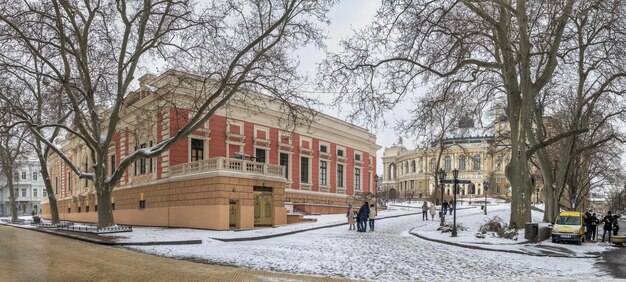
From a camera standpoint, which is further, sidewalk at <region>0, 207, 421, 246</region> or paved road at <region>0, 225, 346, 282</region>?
sidewalk at <region>0, 207, 421, 246</region>

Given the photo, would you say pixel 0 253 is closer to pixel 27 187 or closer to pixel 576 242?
pixel 576 242

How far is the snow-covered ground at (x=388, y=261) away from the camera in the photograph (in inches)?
521

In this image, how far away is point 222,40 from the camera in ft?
84.1

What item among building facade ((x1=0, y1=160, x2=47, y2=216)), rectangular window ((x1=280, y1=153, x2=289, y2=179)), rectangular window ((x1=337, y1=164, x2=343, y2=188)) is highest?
rectangular window ((x1=280, y1=153, x2=289, y2=179))

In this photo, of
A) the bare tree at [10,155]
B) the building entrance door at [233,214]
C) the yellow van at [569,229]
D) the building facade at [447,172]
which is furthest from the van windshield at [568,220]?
the building facade at [447,172]

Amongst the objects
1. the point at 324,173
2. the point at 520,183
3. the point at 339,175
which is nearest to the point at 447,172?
the point at 339,175

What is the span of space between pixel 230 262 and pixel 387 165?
135m

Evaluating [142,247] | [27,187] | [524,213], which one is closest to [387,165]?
[27,187]

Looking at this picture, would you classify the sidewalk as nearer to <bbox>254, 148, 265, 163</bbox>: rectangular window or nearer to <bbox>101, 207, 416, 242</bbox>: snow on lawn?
<bbox>101, 207, 416, 242</bbox>: snow on lawn

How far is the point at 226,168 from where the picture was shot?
2922 cm

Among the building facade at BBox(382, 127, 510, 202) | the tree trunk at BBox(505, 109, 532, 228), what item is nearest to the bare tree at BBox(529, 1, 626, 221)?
the tree trunk at BBox(505, 109, 532, 228)

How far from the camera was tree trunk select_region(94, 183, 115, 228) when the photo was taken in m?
25.1

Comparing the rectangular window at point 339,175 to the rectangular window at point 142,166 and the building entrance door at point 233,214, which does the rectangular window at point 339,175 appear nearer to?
the rectangular window at point 142,166

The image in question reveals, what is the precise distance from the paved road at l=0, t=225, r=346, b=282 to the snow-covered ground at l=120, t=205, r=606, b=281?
1226mm
